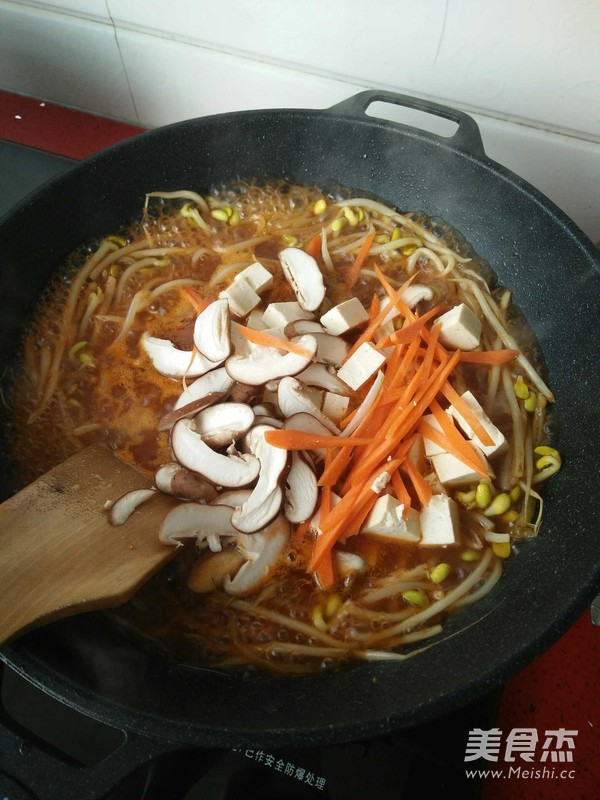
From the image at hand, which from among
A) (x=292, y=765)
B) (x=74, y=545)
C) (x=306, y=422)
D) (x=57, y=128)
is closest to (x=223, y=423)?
(x=306, y=422)

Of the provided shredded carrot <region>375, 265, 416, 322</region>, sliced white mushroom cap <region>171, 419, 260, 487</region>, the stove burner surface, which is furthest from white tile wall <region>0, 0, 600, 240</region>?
the stove burner surface

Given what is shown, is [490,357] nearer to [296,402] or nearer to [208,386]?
[296,402]

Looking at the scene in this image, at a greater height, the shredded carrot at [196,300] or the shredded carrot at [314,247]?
the shredded carrot at [314,247]

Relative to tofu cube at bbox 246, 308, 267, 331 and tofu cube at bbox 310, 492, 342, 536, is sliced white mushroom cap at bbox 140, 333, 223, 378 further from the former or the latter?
tofu cube at bbox 310, 492, 342, 536

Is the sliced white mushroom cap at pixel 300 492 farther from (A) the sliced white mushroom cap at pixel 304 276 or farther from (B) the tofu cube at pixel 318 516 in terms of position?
(A) the sliced white mushroom cap at pixel 304 276

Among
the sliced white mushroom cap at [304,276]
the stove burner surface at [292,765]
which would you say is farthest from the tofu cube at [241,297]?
the stove burner surface at [292,765]
